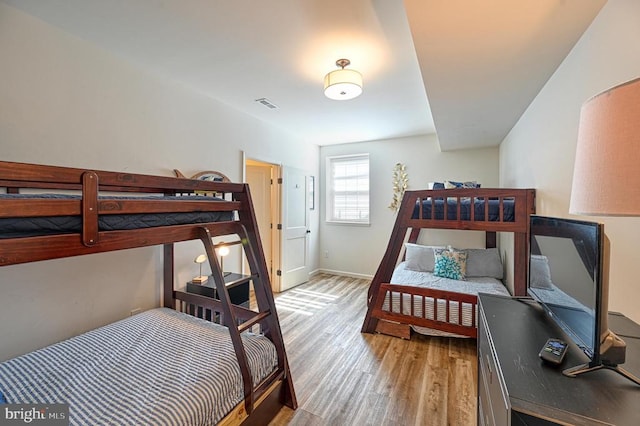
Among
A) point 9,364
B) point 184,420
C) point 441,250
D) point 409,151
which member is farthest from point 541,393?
point 409,151

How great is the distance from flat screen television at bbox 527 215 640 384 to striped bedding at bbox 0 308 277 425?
1535 millimetres

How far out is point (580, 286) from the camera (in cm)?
91

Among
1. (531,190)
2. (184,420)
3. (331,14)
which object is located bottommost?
(184,420)

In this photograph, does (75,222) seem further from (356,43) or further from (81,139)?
(356,43)

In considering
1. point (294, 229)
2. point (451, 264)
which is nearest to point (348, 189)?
point (294, 229)

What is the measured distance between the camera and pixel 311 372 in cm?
221

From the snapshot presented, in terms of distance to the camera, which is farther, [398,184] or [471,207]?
[398,184]

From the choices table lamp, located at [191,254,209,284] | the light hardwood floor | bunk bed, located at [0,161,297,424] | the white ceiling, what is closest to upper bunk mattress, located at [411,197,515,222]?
the white ceiling

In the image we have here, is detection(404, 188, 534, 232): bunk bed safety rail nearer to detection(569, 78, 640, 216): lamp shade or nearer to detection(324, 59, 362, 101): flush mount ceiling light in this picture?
detection(324, 59, 362, 101): flush mount ceiling light

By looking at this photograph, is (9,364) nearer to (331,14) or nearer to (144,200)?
(144,200)

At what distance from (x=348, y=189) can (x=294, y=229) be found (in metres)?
1.41

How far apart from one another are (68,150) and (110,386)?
1.67 meters

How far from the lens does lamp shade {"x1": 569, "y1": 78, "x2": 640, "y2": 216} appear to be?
0.55 m

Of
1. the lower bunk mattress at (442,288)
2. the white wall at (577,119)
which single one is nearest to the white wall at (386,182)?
the lower bunk mattress at (442,288)
